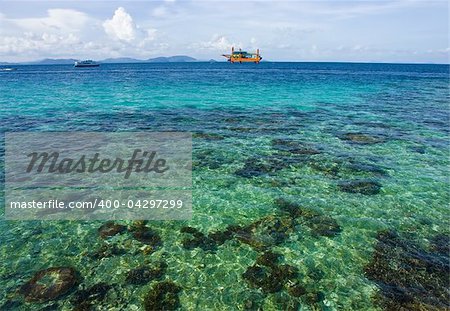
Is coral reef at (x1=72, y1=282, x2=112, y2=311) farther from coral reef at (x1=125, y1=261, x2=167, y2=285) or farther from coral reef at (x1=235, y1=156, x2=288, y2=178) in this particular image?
coral reef at (x1=235, y1=156, x2=288, y2=178)

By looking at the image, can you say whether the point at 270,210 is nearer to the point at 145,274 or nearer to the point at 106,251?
the point at 145,274

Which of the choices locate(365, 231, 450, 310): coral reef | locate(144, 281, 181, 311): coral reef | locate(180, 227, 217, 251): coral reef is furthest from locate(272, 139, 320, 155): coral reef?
locate(144, 281, 181, 311): coral reef

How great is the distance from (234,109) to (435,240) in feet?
110

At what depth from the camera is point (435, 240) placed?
1447 cm

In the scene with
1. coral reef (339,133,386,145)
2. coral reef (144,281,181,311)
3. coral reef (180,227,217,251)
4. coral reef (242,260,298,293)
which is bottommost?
coral reef (144,281,181,311)

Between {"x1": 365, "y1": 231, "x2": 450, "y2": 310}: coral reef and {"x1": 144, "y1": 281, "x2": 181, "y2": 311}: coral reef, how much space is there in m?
7.52

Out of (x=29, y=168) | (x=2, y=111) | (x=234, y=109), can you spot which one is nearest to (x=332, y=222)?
(x=29, y=168)

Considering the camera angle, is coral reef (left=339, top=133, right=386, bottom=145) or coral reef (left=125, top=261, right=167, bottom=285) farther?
coral reef (left=339, top=133, right=386, bottom=145)

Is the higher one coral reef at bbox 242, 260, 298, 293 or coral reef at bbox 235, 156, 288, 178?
coral reef at bbox 235, 156, 288, 178

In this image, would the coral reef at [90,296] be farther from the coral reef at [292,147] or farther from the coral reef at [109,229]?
the coral reef at [292,147]

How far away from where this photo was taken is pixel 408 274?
12.3 m

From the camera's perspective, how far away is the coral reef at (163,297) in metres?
10.7

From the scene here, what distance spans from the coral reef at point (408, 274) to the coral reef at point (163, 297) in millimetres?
7524

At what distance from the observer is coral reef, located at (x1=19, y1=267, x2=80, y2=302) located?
11.0m
